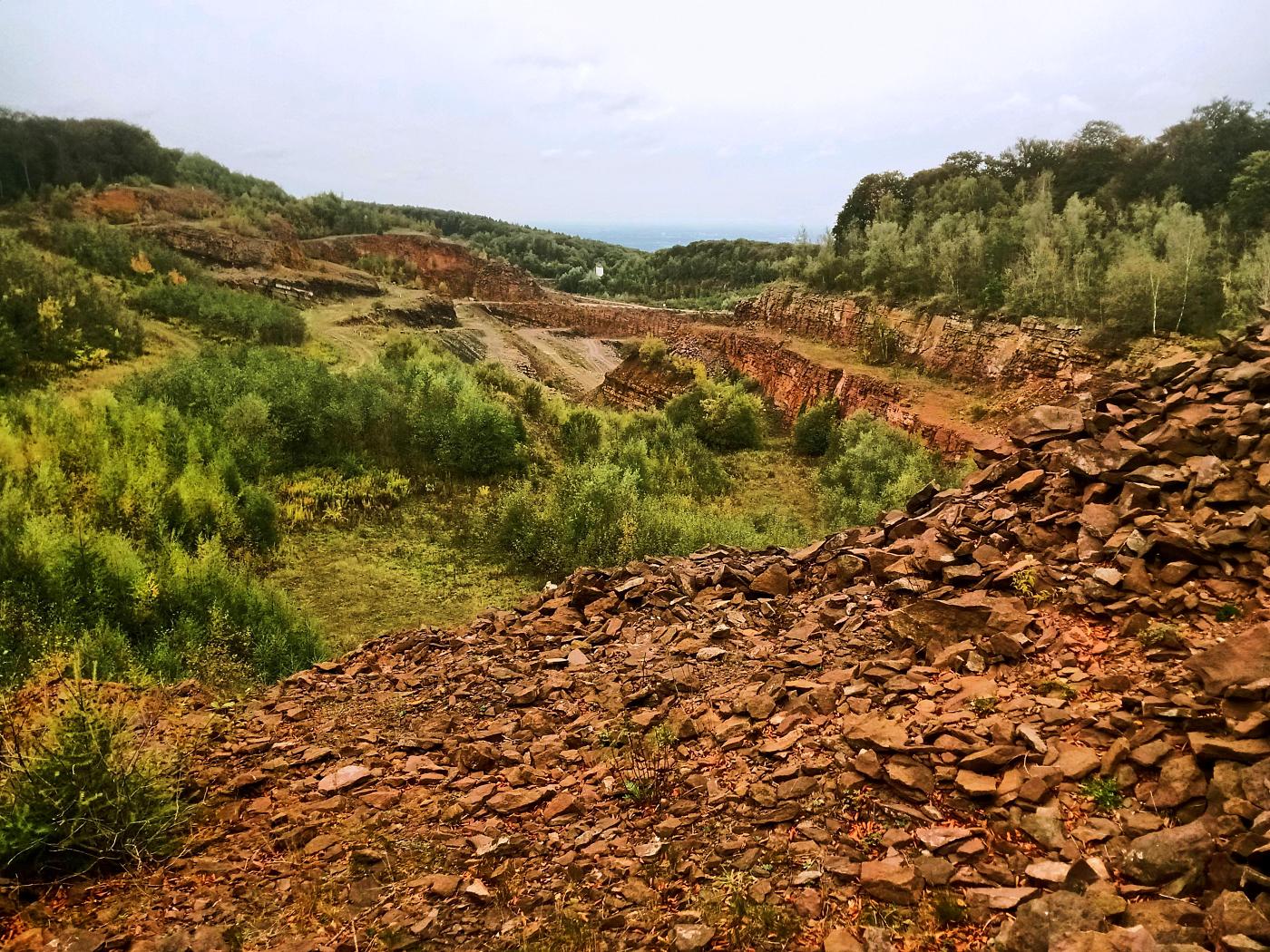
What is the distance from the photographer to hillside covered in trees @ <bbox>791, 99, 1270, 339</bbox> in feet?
54.8

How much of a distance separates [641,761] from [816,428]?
19.2m

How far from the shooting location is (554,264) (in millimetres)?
71750

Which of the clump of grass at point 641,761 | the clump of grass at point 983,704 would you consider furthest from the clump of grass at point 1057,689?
the clump of grass at point 641,761

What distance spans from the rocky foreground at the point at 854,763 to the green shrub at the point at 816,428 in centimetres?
1542

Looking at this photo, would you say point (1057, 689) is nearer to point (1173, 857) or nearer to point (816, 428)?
point (1173, 857)

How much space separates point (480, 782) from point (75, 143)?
51.6 m

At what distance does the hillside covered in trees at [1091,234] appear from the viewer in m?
16.7

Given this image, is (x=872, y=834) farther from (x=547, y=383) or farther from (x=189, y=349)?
(x=547, y=383)

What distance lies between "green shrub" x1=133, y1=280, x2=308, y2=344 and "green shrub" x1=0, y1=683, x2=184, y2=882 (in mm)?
22457

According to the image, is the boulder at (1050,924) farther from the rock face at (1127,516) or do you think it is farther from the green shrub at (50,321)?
the green shrub at (50,321)

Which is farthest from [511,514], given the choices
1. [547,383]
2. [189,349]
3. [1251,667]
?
[547,383]

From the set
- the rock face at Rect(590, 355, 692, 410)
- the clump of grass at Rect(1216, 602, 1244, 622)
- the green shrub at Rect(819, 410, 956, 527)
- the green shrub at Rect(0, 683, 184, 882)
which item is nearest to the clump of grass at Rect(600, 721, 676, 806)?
the green shrub at Rect(0, 683, 184, 882)

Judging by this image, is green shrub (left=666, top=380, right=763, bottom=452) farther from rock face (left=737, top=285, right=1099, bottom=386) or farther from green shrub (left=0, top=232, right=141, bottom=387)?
green shrub (left=0, top=232, right=141, bottom=387)

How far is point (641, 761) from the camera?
455 centimetres
